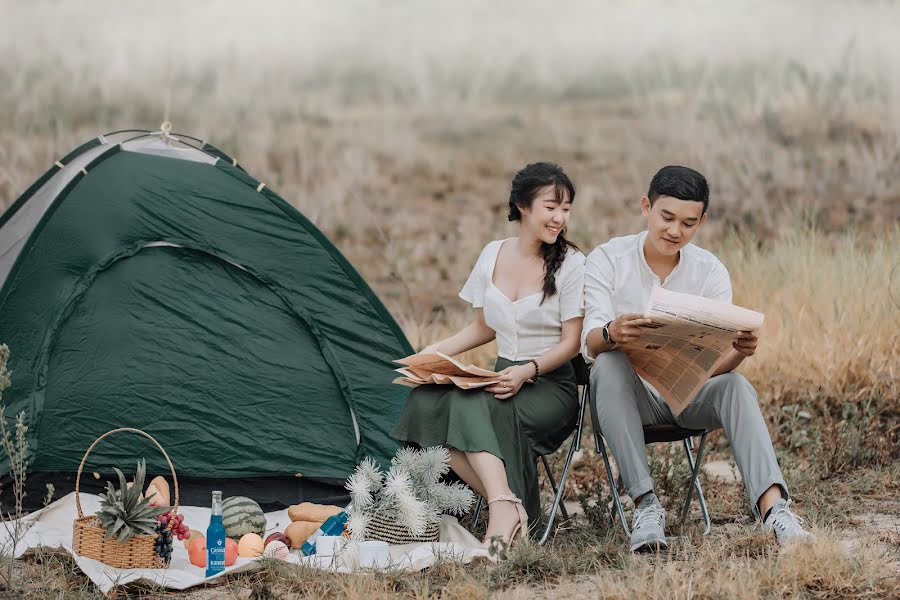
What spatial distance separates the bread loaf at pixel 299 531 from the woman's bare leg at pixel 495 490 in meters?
0.67

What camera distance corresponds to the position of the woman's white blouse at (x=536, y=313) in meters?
4.07

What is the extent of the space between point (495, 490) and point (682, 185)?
125 cm

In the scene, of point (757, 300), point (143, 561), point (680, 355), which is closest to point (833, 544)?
point (680, 355)

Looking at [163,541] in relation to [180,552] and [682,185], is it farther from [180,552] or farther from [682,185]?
[682,185]

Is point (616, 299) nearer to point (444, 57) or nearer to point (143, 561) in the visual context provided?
point (143, 561)

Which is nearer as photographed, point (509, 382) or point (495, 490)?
point (495, 490)

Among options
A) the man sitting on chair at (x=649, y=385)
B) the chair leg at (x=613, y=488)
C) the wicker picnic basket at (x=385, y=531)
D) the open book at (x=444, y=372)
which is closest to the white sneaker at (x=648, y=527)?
the man sitting on chair at (x=649, y=385)

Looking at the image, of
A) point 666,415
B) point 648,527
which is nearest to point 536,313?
point 666,415

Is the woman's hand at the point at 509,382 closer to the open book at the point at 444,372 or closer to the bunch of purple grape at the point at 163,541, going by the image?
the open book at the point at 444,372

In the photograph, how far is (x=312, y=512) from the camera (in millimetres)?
4207

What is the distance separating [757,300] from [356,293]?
2910 millimetres

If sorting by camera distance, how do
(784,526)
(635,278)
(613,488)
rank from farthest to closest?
1. (635,278)
2. (613,488)
3. (784,526)

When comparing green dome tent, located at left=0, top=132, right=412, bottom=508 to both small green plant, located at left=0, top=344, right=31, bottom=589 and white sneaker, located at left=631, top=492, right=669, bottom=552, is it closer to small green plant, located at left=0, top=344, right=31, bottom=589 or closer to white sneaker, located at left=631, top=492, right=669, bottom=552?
small green plant, located at left=0, top=344, right=31, bottom=589

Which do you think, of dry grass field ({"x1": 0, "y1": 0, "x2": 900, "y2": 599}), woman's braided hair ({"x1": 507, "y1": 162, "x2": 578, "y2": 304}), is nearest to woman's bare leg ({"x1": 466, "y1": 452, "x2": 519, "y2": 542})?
woman's braided hair ({"x1": 507, "y1": 162, "x2": 578, "y2": 304})
